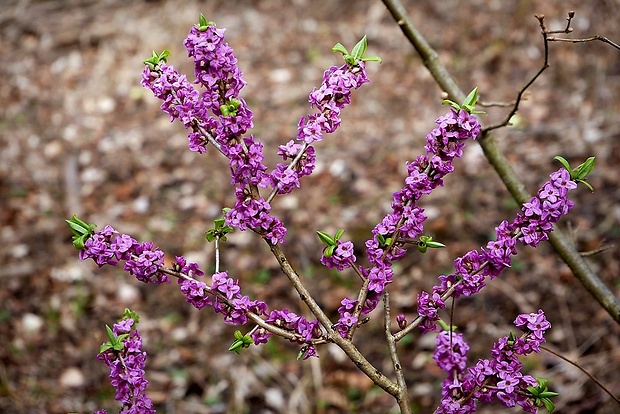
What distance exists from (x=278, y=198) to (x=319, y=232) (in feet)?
10.5

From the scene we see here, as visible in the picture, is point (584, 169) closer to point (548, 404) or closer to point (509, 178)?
point (548, 404)

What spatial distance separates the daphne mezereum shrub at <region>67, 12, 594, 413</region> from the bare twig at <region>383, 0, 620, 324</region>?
1.86ft

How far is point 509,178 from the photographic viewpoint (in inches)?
69.1

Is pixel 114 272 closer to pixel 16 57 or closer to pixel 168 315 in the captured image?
pixel 168 315

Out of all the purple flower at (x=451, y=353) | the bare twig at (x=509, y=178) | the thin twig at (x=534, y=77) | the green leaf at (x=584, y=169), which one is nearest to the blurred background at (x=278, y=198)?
the bare twig at (x=509, y=178)

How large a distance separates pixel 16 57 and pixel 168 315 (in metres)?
3.60

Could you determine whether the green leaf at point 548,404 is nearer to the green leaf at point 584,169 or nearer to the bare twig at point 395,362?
the bare twig at point 395,362

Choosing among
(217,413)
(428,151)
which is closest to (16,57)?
(217,413)

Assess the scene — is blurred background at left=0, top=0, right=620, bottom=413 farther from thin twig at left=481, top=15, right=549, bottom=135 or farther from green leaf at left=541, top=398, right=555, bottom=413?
green leaf at left=541, top=398, right=555, bottom=413

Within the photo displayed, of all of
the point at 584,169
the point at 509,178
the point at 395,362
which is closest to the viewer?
the point at 584,169

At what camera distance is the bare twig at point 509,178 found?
5.41 ft

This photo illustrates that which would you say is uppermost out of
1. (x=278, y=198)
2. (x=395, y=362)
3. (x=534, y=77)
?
(x=278, y=198)

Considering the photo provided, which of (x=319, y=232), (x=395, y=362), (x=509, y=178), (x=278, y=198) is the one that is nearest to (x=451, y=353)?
(x=395, y=362)

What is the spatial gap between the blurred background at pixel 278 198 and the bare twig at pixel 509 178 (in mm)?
139
